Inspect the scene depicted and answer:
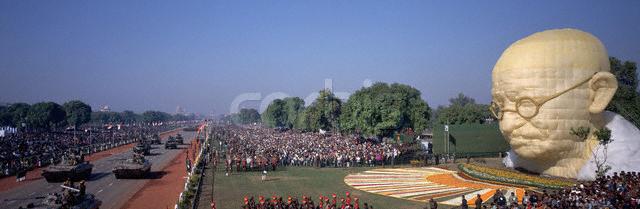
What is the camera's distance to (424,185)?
30359 millimetres

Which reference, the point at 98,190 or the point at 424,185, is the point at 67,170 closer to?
the point at 98,190

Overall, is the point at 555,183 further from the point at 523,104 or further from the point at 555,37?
the point at 555,37

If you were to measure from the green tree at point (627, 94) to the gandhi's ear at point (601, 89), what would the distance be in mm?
18989

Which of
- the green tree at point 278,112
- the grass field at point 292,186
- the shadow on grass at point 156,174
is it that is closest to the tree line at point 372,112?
the grass field at point 292,186

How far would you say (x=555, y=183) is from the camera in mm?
27234

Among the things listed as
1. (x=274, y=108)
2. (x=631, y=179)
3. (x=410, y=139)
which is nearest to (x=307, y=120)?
(x=410, y=139)

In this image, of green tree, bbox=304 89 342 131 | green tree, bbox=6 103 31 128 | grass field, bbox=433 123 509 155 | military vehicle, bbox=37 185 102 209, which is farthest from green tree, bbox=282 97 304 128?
military vehicle, bbox=37 185 102 209

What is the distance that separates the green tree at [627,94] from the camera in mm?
42562

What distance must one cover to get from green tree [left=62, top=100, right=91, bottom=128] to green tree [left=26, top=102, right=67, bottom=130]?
1561cm

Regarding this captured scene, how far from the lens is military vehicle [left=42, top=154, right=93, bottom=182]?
3117 centimetres

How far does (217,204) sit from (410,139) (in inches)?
1791

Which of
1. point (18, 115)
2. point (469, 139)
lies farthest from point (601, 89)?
point (18, 115)

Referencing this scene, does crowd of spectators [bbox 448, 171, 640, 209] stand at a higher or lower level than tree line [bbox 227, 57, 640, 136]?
lower

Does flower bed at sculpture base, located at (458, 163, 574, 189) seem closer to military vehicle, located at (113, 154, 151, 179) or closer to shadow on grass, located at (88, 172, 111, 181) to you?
military vehicle, located at (113, 154, 151, 179)
